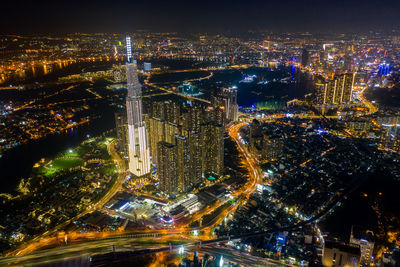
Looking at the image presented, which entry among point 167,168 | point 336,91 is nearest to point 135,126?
point 167,168

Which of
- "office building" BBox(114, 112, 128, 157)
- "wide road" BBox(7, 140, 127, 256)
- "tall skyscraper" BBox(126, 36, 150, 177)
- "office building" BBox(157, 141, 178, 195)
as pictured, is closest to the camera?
"wide road" BBox(7, 140, 127, 256)

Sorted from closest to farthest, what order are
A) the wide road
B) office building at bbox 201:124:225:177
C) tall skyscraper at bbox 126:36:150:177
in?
the wide road
tall skyscraper at bbox 126:36:150:177
office building at bbox 201:124:225:177

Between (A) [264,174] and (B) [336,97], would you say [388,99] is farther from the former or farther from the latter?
(A) [264,174]

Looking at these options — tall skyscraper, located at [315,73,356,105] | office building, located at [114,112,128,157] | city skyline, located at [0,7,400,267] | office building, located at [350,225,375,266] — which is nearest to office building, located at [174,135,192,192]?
city skyline, located at [0,7,400,267]

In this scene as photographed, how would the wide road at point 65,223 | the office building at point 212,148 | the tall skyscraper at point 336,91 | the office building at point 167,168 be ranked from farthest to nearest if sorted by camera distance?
the tall skyscraper at point 336,91 < the office building at point 212,148 < the office building at point 167,168 < the wide road at point 65,223

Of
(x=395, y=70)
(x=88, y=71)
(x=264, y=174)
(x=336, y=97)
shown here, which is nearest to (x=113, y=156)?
(x=264, y=174)

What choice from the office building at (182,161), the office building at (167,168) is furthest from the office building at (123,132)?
the office building at (182,161)

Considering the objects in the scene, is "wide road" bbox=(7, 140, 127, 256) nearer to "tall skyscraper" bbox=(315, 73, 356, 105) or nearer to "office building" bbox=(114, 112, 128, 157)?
"office building" bbox=(114, 112, 128, 157)

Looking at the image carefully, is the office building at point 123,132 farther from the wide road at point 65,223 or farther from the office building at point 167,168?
the office building at point 167,168
